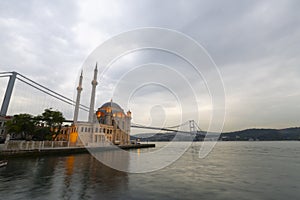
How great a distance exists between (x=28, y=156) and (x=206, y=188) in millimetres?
23568

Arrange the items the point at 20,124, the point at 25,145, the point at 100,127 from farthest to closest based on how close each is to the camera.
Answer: the point at 100,127, the point at 20,124, the point at 25,145

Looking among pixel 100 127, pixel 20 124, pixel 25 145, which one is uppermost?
pixel 100 127

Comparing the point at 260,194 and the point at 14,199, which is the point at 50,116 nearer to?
the point at 14,199

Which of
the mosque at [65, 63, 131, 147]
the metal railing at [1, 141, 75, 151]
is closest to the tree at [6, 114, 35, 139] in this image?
the metal railing at [1, 141, 75, 151]

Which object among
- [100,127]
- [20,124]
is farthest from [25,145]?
[100,127]

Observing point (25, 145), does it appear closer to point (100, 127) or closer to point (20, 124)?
point (20, 124)

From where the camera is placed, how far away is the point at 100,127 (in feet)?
161

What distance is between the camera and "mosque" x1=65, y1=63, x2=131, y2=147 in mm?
43625

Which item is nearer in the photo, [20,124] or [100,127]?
[20,124]

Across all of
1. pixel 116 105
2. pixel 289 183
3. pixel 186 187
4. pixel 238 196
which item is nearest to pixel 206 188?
pixel 186 187

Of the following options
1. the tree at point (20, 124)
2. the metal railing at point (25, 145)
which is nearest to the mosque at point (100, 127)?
the tree at point (20, 124)

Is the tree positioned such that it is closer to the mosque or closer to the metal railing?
the metal railing

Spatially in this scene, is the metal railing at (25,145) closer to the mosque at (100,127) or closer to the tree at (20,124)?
the tree at (20,124)

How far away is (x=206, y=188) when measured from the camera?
12.6m
